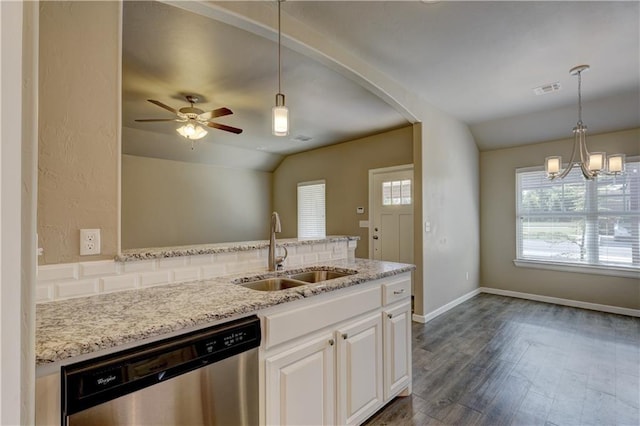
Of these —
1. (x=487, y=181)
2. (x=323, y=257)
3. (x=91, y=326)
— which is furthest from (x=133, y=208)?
(x=487, y=181)

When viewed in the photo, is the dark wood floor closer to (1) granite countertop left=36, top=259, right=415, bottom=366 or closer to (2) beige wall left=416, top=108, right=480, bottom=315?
(2) beige wall left=416, top=108, right=480, bottom=315

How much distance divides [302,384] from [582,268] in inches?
188

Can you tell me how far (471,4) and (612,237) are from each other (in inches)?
156

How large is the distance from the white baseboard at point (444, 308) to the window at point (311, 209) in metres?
2.53

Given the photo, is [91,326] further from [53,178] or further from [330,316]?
[330,316]

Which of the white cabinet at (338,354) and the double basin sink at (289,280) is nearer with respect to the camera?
the white cabinet at (338,354)

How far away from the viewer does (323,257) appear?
2.49m

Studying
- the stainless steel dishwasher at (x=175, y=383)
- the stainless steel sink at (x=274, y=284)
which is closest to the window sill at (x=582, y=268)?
the stainless steel sink at (x=274, y=284)

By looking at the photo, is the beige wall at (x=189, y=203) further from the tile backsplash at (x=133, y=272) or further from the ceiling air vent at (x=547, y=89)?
the ceiling air vent at (x=547, y=89)

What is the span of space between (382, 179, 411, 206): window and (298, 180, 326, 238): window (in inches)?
55.9

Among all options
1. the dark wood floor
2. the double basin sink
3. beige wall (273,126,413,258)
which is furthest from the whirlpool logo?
beige wall (273,126,413,258)

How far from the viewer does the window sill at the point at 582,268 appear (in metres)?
3.96

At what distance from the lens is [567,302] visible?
443 centimetres

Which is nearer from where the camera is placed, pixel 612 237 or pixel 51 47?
pixel 51 47
